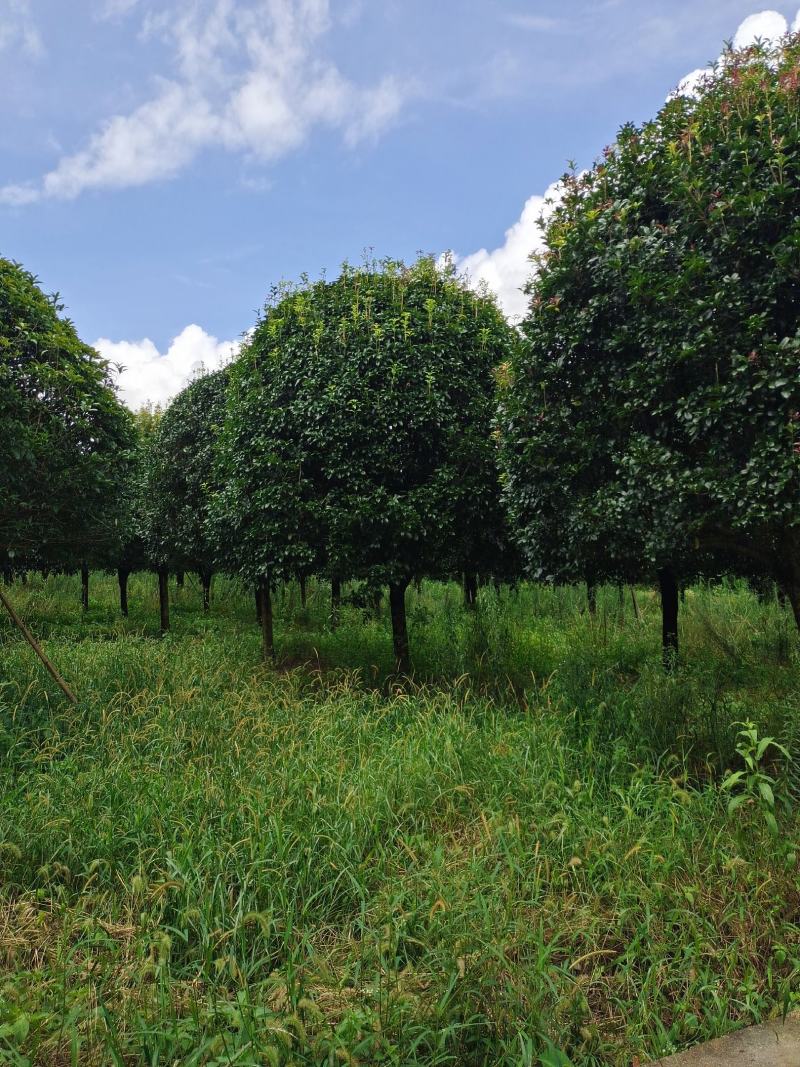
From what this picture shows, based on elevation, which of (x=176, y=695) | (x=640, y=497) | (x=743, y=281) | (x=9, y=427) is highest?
(x=743, y=281)

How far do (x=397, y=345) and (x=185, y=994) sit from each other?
6.84m

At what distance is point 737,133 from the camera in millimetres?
5160

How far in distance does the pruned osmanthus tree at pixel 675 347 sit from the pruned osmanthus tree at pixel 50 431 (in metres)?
4.70

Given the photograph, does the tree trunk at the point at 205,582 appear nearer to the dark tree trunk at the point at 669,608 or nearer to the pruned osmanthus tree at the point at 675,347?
the dark tree trunk at the point at 669,608

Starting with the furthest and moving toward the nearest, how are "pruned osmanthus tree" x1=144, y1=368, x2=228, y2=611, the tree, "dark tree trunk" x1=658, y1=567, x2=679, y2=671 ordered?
"pruned osmanthus tree" x1=144, y1=368, x2=228, y2=611 < "dark tree trunk" x1=658, y1=567, x2=679, y2=671 < the tree

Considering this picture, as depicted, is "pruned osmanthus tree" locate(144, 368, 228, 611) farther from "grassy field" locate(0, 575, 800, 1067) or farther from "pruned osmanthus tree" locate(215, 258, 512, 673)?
"grassy field" locate(0, 575, 800, 1067)

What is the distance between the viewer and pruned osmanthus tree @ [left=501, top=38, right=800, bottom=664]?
4.82 meters

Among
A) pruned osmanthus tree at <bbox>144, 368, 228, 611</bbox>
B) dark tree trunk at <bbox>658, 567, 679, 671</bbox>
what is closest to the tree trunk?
pruned osmanthus tree at <bbox>144, 368, 228, 611</bbox>

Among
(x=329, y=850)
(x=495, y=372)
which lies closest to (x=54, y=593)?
(x=495, y=372)

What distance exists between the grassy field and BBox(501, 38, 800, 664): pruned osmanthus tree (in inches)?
67.2

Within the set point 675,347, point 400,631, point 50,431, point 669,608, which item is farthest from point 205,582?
point 675,347

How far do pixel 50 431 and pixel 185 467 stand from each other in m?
6.02

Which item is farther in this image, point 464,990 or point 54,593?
point 54,593

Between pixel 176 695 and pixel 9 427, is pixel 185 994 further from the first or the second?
pixel 9 427
